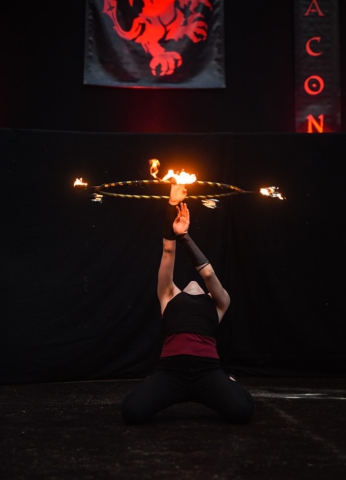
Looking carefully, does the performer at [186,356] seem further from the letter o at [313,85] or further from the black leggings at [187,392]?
the letter o at [313,85]

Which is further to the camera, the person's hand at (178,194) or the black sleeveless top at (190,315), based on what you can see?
the person's hand at (178,194)

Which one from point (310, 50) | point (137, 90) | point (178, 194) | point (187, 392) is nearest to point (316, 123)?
point (310, 50)

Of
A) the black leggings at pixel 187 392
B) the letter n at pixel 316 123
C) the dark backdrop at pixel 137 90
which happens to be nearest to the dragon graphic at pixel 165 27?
the dark backdrop at pixel 137 90

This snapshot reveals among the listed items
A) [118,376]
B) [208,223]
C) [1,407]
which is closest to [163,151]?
[208,223]

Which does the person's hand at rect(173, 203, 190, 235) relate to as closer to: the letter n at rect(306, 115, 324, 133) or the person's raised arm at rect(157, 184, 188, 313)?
the person's raised arm at rect(157, 184, 188, 313)

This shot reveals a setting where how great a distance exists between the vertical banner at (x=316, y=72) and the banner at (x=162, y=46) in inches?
34.0

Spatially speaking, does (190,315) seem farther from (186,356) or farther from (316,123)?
(316,123)

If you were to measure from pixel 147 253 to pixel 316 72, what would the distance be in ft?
8.95

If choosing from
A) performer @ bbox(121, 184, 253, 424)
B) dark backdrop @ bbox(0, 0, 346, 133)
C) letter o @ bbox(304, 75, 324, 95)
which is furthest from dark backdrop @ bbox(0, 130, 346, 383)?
performer @ bbox(121, 184, 253, 424)

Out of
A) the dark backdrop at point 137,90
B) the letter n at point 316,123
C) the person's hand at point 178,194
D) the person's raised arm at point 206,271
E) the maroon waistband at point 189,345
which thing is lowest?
the maroon waistband at point 189,345

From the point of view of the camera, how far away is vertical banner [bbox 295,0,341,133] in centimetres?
751

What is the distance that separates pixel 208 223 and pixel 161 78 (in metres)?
1.67

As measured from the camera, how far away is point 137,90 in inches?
296

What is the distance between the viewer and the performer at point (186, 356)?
14.3ft
